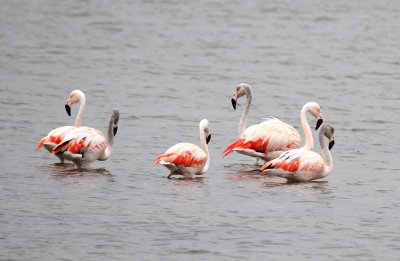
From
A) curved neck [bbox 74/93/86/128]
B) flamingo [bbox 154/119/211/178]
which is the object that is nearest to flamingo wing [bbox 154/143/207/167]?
flamingo [bbox 154/119/211/178]

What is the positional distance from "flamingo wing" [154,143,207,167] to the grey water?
0.79 ft

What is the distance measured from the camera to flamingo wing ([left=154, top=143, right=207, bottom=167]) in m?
12.2

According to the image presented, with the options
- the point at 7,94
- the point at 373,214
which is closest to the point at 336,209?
the point at 373,214

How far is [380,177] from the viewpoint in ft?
42.8

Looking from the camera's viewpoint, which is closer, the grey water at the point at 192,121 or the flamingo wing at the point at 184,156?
the grey water at the point at 192,121

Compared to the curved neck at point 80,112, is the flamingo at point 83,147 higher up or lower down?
lower down

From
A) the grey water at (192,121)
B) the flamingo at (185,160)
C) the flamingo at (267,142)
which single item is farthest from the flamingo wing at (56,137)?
the flamingo at (267,142)

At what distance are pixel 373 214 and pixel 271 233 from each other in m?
1.38

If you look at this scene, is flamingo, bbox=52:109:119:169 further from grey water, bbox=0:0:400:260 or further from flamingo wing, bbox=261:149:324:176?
flamingo wing, bbox=261:149:324:176

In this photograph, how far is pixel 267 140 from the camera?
13391mm

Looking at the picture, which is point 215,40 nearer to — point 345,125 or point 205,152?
point 345,125

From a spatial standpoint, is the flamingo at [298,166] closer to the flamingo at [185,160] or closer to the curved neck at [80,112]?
the flamingo at [185,160]

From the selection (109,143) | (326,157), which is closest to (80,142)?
(109,143)

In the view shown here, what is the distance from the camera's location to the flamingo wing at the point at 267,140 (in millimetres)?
13359
